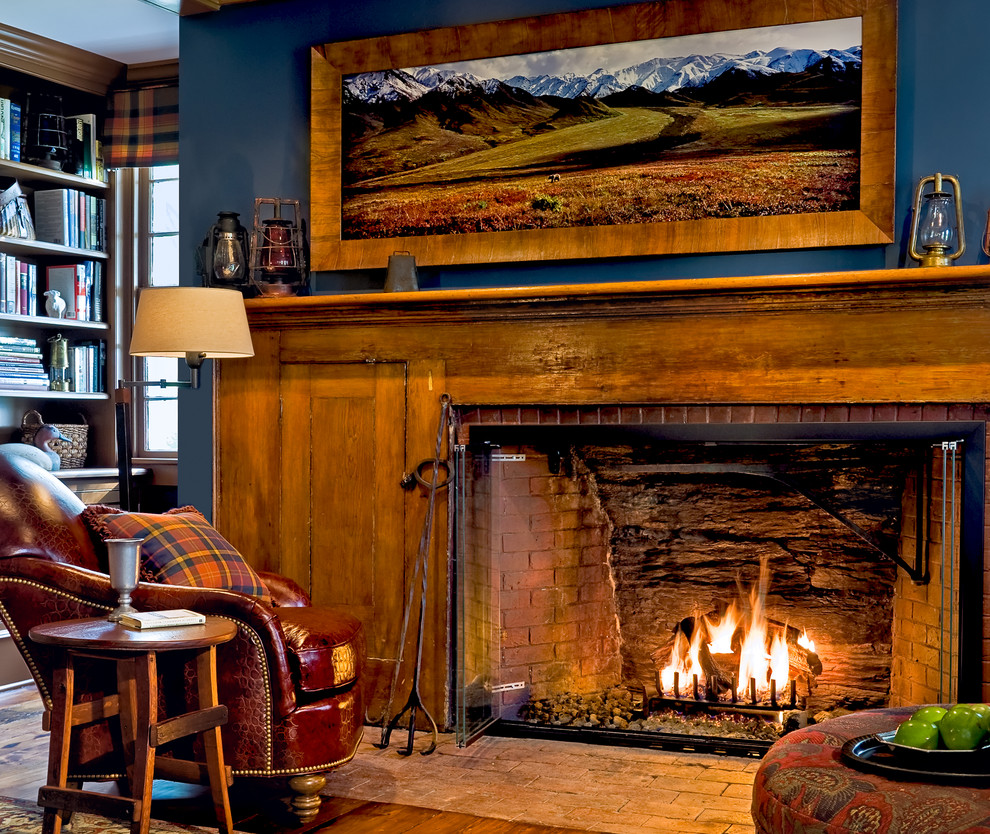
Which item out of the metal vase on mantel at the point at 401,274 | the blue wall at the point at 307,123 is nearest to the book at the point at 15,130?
the blue wall at the point at 307,123

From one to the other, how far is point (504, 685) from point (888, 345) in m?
1.69

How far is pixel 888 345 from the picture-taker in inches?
126

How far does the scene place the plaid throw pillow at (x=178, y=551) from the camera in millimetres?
2963

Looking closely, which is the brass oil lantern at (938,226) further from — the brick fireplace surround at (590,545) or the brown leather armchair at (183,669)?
the brown leather armchair at (183,669)

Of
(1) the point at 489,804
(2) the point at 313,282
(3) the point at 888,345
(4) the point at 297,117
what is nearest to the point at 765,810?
(1) the point at 489,804

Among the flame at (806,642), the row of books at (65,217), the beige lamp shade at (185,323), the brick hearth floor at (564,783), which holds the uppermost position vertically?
the row of books at (65,217)

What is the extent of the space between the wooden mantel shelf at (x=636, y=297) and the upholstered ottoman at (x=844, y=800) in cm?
159

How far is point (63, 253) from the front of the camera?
16.5 ft

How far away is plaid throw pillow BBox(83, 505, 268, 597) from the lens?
2.96 metres

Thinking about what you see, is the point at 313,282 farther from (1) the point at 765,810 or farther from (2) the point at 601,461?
(1) the point at 765,810

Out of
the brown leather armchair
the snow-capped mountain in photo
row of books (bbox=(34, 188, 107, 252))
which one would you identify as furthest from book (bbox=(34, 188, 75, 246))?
the brown leather armchair

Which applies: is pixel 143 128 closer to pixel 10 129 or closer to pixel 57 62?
pixel 57 62

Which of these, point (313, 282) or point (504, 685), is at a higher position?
point (313, 282)

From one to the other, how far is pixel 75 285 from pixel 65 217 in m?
0.31
